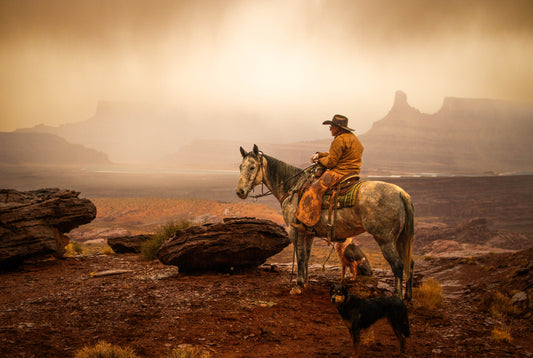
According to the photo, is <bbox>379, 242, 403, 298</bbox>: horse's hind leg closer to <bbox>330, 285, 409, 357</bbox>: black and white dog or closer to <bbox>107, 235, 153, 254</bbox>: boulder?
<bbox>330, 285, 409, 357</bbox>: black and white dog

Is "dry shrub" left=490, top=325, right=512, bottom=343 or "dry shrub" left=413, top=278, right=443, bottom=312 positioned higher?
"dry shrub" left=490, top=325, right=512, bottom=343

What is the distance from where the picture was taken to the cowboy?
6551mm

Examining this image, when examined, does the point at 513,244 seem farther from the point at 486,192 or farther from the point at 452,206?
the point at 486,192

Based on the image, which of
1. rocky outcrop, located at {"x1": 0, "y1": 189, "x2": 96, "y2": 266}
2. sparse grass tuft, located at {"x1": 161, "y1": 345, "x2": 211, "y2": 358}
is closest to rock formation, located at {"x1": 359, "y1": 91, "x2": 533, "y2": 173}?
rocky outcrop, located at {"x1": 0, "y1": 189, "x2": 96, "y2": 266}

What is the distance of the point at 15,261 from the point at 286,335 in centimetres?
826

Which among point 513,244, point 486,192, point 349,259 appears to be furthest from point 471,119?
point 349,259

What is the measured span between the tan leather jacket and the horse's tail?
1.12 meters

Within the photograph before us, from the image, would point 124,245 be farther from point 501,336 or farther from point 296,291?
point 501,336

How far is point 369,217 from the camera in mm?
5957

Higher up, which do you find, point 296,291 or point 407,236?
point 407,236

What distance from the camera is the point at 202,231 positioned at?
8.44 metres

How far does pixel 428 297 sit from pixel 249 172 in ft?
14.8

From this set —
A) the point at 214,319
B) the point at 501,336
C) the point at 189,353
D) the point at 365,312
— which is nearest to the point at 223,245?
the point at 214,319

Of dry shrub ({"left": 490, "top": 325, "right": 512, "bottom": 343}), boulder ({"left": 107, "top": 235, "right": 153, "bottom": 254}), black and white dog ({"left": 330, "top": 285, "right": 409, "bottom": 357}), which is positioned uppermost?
black and white dog ({"left": 330, "top": 285, "right": 409, "bottom": 357})
